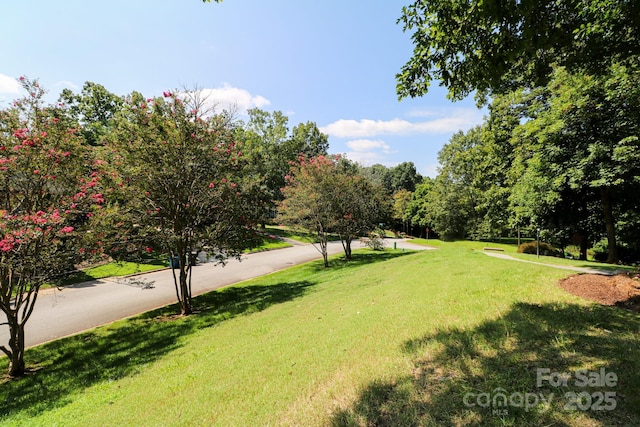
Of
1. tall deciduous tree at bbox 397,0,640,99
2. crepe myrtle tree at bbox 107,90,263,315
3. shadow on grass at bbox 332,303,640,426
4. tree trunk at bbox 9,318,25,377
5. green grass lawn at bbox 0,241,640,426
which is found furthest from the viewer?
crepe myrtle tree at bbox 107,90,263,315

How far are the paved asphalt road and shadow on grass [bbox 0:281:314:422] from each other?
99 centimetres

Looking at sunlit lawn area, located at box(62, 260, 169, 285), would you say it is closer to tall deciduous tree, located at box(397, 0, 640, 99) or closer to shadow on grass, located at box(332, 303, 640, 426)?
shadow on grass, located at box(332, 303, 640, 426)

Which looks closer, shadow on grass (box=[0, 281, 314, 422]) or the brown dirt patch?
the brown dirt patch

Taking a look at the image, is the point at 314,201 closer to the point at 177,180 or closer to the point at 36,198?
the point at 177,180

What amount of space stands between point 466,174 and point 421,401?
4062cm

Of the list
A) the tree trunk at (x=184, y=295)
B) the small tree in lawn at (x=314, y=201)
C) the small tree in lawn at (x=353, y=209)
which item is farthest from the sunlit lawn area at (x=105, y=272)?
the small tree in lawn at (x=353, y=209)

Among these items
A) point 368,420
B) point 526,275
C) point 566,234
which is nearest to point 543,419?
point 368,420

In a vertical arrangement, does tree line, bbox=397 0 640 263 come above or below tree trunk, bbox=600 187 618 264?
above

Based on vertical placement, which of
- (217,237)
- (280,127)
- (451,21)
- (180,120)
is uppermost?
(280,127)

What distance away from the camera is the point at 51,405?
16.2 feet

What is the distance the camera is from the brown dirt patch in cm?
478

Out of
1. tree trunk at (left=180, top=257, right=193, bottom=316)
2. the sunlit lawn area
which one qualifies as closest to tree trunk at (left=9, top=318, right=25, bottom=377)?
tree trunk at (left=180, top=257, right=193, bottom=316)

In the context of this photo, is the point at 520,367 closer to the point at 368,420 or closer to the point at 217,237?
the point at 368,420

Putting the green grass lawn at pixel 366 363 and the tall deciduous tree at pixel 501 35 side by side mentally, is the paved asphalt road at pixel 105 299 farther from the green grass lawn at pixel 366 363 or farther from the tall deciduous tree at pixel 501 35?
the tall deciduous tree at pixel 501 35
